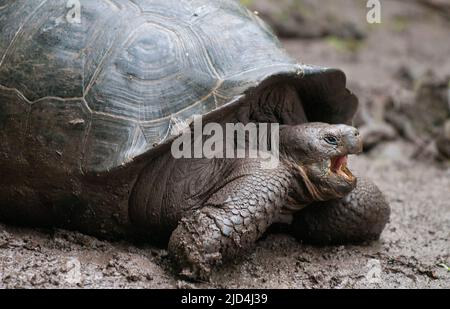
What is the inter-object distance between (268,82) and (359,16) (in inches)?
376

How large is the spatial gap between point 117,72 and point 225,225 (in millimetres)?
1078

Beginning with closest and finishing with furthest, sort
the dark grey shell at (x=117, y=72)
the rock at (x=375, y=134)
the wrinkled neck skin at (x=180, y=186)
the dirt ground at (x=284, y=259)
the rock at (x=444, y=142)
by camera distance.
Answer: the dirt ground at (x=284, y=259) → the dark grey shell at (x=117, y=72) → the wrinkled neck skin at (x=180, y=186) → the rock at (x=444, y=142) → the rock at (x=375, y=134)

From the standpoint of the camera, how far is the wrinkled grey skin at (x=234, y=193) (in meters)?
3.38

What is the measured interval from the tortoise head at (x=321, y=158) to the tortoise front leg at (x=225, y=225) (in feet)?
0.85

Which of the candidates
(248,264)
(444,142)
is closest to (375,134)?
(444,142)

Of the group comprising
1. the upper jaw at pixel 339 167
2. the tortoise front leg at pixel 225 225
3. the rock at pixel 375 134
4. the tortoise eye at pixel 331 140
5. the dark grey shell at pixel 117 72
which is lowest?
the rock at pixel 375 134

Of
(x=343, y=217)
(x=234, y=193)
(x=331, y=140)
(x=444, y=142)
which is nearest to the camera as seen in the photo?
(x=234, y=193)

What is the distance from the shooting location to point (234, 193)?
3.49 m

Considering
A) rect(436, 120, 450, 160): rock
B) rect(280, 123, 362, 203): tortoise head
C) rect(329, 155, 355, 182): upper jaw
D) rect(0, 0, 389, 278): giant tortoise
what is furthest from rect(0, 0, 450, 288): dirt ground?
rect(436, 120, 450, 160): rock

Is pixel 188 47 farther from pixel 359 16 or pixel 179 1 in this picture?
pixel 359 16

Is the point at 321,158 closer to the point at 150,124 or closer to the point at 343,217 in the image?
the point at 343,217

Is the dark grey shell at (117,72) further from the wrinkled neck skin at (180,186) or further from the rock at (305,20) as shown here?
the rock at (305,20)

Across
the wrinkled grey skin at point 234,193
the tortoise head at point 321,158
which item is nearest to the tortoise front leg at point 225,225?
the wrinkled grey skin at point 234,193

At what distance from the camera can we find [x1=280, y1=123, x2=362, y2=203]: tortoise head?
3723 mm
